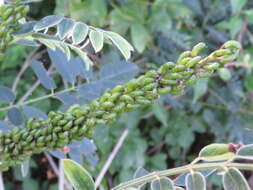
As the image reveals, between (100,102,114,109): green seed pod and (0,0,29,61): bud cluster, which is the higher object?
(0,0,29,61): bud cluster

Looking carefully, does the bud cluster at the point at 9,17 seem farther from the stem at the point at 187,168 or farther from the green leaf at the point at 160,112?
the green leaf at the point at 160,112

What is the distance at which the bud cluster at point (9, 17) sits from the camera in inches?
18.7

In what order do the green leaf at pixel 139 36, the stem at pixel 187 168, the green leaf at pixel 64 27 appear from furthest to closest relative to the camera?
the green leaf at pixel 139 36 < the green leaf at pixel 64 27 < the stem at pixel 187 168

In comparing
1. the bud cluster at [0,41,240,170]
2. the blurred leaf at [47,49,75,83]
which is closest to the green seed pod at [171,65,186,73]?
the bud cluster at [0,41,240,170]

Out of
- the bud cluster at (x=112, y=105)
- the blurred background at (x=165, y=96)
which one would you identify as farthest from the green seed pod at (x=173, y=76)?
the blurred background at (x=165, y=96)

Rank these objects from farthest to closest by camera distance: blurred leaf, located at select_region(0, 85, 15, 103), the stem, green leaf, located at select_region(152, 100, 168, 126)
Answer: green leaf, located at select_region(152, 100, 168, 126)
blurred leaf, located at select_region(0, 85, 15, 103)
the stem

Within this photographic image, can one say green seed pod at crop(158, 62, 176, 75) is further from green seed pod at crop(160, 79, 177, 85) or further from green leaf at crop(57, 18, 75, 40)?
green leaf at crop(57, 18, 75, 40)

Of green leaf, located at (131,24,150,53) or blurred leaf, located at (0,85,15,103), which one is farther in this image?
green leaf, located at (131,24,150,53)

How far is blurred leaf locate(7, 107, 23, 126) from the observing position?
696mm

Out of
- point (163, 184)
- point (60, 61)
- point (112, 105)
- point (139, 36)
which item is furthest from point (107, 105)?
point (139, 36)

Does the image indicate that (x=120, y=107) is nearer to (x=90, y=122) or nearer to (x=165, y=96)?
(x=90, y=122)

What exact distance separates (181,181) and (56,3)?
812 millimetres

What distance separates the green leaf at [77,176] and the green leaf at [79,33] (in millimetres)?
152

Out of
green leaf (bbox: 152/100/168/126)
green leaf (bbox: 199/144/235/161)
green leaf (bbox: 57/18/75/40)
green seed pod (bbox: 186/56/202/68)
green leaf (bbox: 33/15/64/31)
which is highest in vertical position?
green leaf (bbox: 33/15/64/31)
